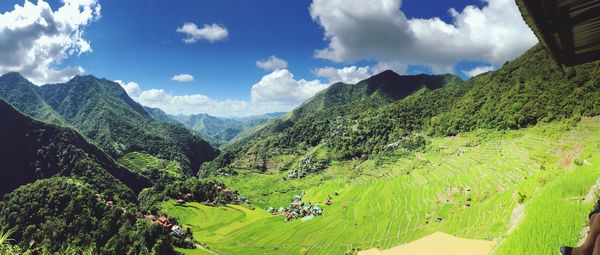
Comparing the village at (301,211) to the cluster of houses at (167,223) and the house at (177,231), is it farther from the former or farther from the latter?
the cluster of houses at (167,223)

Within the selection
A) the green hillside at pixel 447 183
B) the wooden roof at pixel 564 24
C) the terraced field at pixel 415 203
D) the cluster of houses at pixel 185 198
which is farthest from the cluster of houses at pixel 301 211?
the wooden roof at pixel 564 24

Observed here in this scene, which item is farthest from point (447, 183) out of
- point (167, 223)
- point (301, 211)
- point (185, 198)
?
point (185, 198)

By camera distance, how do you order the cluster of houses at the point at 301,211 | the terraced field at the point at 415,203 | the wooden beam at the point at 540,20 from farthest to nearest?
the cluster of houses at the point at 301,211, the terraced field at the point at 415,203, the wooden beam at the point at 540,20

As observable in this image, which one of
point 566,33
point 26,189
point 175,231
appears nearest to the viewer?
point 566,33

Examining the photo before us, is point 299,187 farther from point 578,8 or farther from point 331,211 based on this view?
point 578,8

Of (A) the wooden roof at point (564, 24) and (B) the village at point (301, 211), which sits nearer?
(A) the wooden roof at point (564, 24)

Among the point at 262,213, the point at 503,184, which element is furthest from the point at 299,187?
the point at 503,184

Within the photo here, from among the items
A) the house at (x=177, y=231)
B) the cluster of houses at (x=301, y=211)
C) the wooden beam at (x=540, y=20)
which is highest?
the wooden beam at (x=540, y=20)

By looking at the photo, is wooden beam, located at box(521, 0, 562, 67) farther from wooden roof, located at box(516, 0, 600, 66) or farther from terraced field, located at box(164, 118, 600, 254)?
terraced field, located at box(164, 118, 600, 254)
